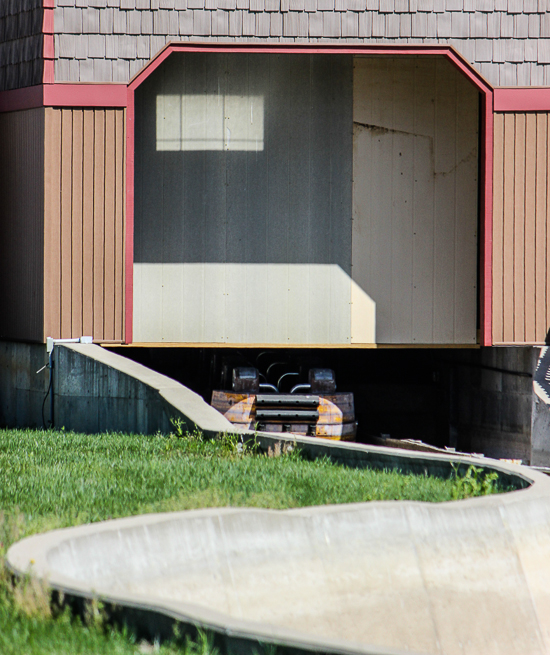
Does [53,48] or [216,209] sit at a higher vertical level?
[53,48]

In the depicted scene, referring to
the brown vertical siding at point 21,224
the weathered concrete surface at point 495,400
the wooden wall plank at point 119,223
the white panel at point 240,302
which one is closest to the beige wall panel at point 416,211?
the white panel at point 240,302

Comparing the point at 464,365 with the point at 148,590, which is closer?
the point at 148,590

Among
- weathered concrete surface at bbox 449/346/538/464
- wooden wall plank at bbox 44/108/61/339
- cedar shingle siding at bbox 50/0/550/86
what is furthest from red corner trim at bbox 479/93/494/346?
wooden wall plank at bbox 44/108/61/339

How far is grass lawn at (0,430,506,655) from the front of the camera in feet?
12.5

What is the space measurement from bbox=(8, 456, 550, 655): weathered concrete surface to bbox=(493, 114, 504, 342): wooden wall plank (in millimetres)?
6469

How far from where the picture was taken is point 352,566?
5.23 meters

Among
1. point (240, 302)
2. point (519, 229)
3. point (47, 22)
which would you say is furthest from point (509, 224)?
point (47, 22)

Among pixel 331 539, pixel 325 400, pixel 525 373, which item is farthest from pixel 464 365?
pixel 331 539

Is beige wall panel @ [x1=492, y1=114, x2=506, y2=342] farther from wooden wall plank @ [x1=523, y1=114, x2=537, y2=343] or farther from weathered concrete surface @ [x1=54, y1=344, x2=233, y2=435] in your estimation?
weathered concrete surface @ [x1=54, y1=344, x2=233, y2=435]

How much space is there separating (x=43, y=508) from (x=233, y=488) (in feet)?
4.67

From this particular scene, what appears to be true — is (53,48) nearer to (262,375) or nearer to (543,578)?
(262,375)

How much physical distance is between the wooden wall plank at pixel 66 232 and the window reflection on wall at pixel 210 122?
181 cm

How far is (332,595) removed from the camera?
5.05 m

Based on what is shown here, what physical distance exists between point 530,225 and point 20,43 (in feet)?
26.6
